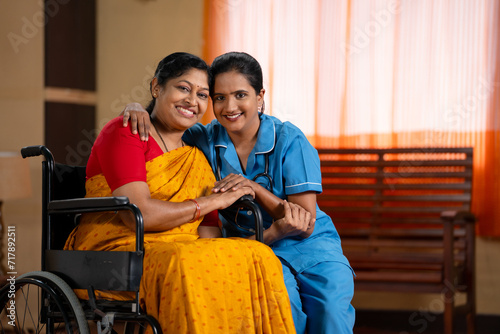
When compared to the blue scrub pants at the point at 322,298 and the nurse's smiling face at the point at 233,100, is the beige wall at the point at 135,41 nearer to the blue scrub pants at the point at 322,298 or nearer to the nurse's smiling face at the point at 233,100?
the nurse's smiling face at the point at 233,100

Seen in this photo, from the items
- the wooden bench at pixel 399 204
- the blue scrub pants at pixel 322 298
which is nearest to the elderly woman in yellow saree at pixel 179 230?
the blue scrub pants at pixel 322 298

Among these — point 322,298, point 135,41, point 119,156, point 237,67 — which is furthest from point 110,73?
point 322,298

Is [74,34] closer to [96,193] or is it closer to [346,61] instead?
[346,61]

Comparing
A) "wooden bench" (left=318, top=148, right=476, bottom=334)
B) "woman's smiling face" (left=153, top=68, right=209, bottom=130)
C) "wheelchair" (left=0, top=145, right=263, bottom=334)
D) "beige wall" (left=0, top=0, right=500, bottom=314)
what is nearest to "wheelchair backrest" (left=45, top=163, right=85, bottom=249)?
"wheelchair" (left=0, top=145, right=263, bottom=334)

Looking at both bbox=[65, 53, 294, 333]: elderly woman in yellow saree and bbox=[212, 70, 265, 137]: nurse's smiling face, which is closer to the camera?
bbox=[65, 53, 294, 333]: elderly woman in yellow saree

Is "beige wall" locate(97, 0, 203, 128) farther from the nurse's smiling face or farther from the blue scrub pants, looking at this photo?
the blue scrub pants

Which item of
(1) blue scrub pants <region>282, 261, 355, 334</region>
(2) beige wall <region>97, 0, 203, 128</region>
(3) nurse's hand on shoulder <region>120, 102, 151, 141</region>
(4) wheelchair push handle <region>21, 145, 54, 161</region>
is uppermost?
(2) beige wall <region>97, 0, 203, 128</region>

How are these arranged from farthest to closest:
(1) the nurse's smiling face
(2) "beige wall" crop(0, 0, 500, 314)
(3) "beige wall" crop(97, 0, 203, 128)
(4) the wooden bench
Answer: (3) "beige wall" crop(97, 0, 203, 128), (2) "beige wall" crop(0, 0, 500, 314), (4) the wooden bench, (1) the nurse's smiling face

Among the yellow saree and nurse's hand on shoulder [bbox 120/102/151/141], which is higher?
nurse's hand on shoulder [bbox 120/102/151/141]

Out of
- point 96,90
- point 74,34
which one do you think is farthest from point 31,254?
point 74,34

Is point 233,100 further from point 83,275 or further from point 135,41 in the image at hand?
point 135,41

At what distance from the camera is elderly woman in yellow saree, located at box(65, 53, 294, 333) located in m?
1.42

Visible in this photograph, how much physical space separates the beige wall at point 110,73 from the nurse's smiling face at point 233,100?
6.61 feet

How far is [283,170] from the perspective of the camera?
6.56 ft
